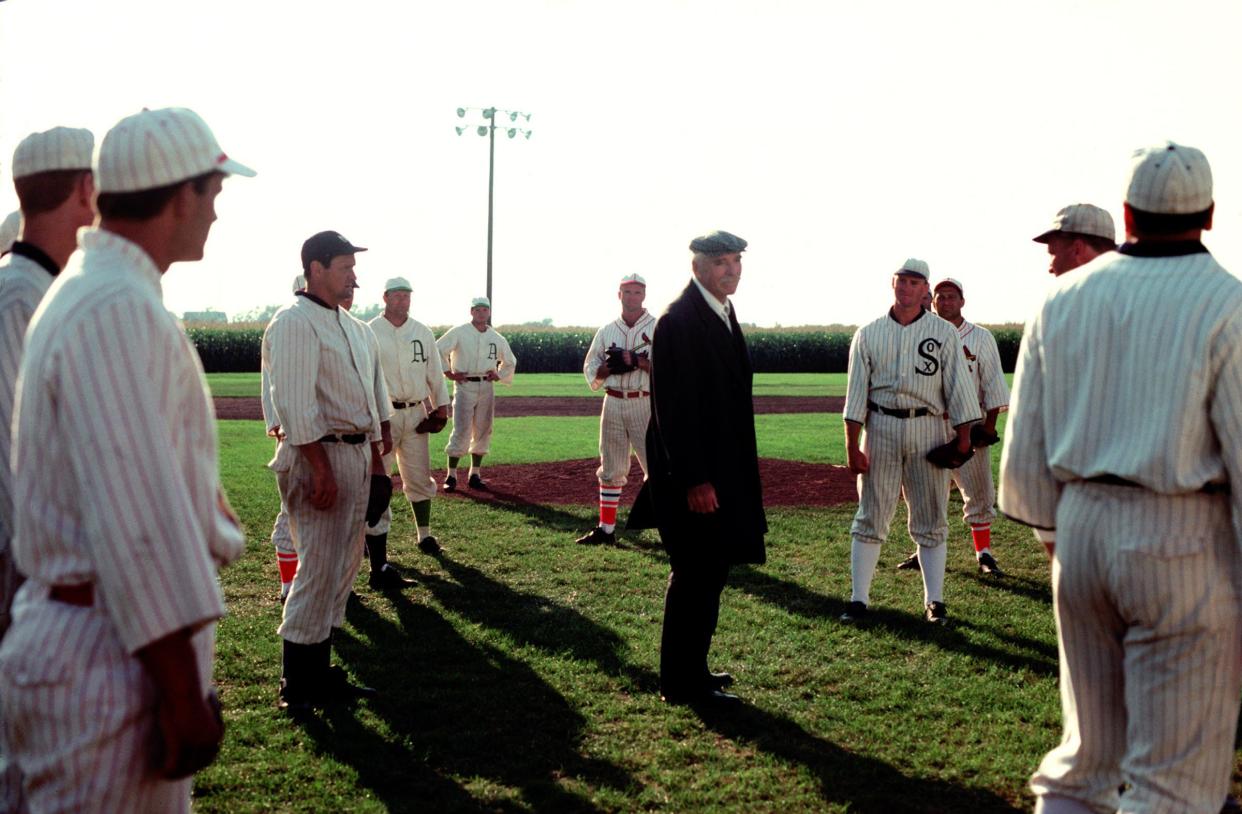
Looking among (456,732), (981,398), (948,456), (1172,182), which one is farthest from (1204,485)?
(981,398)

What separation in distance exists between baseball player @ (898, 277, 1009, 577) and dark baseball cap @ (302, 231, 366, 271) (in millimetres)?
5296

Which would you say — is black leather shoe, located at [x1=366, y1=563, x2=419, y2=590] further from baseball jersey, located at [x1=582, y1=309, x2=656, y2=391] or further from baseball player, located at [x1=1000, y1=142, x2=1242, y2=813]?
baseball player, located at [x1=1000, y1=142, x2=1242, y2=813]

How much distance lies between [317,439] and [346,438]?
26 centimetres

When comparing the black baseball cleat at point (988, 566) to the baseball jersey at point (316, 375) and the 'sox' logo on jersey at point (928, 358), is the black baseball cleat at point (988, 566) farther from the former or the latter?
the baseball jersey at point (316, 375)

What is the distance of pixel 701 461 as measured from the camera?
557 centimetres

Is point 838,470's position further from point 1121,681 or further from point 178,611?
point 178,611

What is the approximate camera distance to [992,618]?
24.7ft

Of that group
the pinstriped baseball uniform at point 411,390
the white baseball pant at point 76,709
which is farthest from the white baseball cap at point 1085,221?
the pinstriped baseball uniform at point 411,390

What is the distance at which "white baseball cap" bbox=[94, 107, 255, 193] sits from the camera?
225cm

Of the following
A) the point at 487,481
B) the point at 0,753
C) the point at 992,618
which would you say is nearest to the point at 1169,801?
the point at 0,753

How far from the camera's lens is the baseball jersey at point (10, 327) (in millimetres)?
3209

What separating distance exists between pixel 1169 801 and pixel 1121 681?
0.34 m

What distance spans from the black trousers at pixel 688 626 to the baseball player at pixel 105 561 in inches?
147

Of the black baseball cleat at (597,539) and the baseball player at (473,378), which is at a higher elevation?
the baseball player at (473,378)
